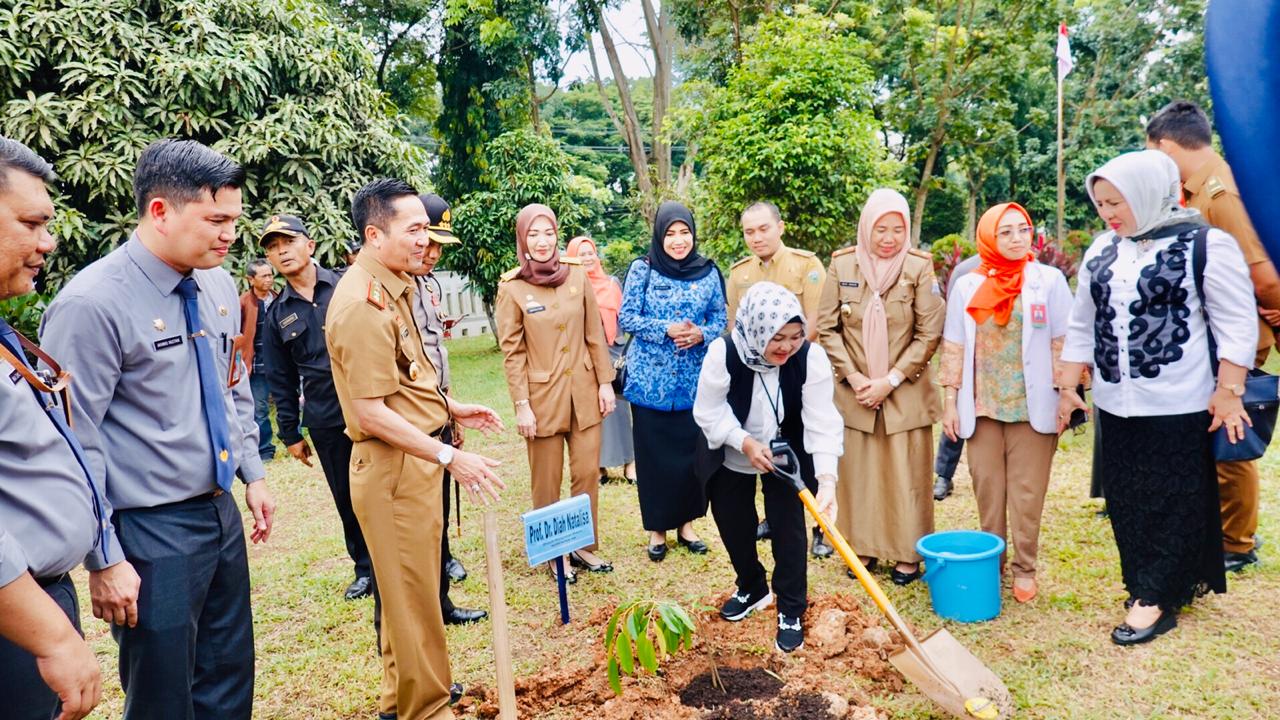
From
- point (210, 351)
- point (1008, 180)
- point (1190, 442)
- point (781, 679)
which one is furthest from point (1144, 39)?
point (210, 351)

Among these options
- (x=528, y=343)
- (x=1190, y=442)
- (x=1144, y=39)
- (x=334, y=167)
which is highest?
(x=1144, y=39)

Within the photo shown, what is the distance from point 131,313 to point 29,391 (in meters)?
0.56

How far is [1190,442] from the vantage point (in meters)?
3.33

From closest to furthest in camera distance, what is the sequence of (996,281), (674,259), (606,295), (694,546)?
(996,281), (674,259), (694,546), (606,295)

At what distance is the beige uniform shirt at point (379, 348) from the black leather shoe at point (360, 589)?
6.27 feet

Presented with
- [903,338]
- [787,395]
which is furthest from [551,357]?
[903,338]

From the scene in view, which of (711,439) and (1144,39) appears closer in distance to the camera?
(711,439)

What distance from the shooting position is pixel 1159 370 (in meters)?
3.32

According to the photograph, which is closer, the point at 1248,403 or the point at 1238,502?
the point at 1248,403

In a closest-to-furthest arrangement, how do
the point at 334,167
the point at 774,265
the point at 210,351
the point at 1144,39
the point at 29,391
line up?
the point at 29,391 < the point at 210,351 < the point at 774,265 < the point at 334,167 < the point at 1144,39

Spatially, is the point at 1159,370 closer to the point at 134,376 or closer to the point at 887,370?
the point at 887,370

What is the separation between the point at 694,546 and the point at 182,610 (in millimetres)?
3060

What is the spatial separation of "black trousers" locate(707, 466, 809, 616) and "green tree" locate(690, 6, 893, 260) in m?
5.07

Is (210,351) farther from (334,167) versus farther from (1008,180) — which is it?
(1008,180)
